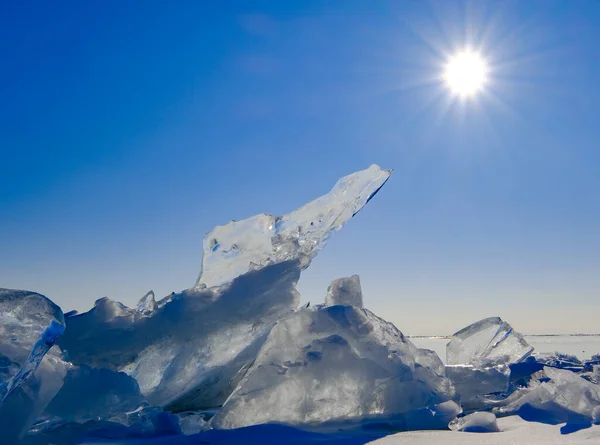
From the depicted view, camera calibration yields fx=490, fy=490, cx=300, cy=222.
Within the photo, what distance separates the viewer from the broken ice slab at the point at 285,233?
15.1 feet

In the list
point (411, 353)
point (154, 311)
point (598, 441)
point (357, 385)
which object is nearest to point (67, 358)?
point (154, 311)

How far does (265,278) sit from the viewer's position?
4.25 m

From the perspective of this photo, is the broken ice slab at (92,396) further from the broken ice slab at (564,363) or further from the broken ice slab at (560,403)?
the broken ice slab at (564,363)

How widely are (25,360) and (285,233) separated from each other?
8.90ft

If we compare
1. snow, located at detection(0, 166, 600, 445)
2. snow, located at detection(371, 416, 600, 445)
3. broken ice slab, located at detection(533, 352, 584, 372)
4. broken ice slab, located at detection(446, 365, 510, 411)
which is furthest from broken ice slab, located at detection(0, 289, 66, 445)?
broken ice slab, located at detection(533, 352, 584, 372)

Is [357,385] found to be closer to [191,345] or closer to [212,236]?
[191,345]

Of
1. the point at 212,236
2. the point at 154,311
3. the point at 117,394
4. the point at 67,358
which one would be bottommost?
the point at 117,394

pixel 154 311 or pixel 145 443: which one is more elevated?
pixel 154 311

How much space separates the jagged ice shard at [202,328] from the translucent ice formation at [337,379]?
96 cm

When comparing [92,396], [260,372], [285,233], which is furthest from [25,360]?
[285,233]

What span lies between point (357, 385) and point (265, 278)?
1407 millimetres

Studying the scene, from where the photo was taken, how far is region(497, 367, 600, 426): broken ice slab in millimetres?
3132

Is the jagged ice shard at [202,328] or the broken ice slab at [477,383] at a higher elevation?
the jagged ice shard at [202,328]

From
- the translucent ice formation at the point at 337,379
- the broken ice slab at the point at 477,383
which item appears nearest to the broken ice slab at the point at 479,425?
the translucent ice formation at the point at 337,379
